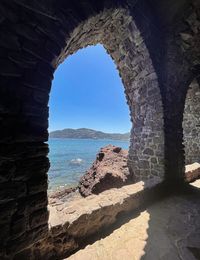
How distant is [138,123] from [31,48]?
342cm

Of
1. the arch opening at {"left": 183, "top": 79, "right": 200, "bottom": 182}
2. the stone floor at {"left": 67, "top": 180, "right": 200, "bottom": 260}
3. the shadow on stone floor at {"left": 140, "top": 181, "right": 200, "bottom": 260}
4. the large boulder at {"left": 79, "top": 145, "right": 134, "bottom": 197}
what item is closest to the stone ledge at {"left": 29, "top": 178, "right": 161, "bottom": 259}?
the stone floor at {"left": 67, "top": 180, "right": 200, "bottom": 260}

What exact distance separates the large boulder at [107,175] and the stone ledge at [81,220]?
4.12 feet

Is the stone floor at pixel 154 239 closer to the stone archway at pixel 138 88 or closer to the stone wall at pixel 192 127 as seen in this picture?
the stone archway at pixel 138 88

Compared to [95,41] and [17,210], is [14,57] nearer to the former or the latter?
[17,210]

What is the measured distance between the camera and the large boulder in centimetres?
422

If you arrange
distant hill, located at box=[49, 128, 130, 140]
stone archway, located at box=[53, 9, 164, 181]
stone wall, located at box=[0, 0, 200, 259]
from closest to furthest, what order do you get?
stone wall, located at box=[0, 0, 200, 259], stone archway, located at box=[53, 9, 164, 181], distant hill, located at box=[49, 128, 130, 140]

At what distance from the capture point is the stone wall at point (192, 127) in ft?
22.7

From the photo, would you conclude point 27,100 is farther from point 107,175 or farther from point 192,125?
point 192,125

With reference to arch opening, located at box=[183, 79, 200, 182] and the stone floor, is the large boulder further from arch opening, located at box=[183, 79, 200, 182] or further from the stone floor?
arch opening, located at box=[183, 79, 200, 182]

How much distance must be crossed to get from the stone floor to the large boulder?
1.42m

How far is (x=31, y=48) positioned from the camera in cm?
166

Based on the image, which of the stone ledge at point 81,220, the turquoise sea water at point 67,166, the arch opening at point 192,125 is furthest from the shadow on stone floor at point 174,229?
the turquoise sea water at point 67,166

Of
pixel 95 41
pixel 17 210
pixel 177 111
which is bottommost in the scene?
pixel 17 210

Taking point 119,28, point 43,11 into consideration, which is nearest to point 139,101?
point 119,28
